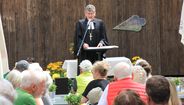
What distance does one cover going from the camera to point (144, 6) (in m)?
12.6

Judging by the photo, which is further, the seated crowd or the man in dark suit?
the man in dark suit

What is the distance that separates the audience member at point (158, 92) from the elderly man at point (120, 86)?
844mm

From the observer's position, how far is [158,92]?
4117 mm

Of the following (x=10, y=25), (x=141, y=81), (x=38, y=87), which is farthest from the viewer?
(x=10, y=25)

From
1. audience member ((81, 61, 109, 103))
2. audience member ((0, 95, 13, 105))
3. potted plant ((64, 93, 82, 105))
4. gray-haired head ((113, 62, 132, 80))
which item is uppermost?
audience member ((0, 95, 13, 105))

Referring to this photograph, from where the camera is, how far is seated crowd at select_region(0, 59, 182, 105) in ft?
11.9

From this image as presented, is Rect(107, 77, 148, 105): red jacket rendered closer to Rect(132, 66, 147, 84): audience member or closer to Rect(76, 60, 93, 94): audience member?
Rect(132, 66, 147, 84): audience member

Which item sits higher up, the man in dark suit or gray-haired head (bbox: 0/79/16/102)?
gray-haired head (bbox: 0/79/16/102)

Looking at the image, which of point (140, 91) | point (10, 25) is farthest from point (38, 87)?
point (10, 25)

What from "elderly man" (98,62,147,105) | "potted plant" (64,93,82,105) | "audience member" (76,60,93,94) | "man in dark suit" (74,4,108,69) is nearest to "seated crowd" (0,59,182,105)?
"elderly man" (98,62,147,105)

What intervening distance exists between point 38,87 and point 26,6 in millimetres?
7566

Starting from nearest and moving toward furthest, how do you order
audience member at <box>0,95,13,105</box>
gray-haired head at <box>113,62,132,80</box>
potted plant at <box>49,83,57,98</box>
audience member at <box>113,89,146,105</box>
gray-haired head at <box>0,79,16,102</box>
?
1. audience member at <box>0,95,13,105</box>
2. gray-haired head at <box>0,79,16,102</box>
3. audience member at <box>113,89,146,105</box>
4. gray-haired head at <box>113,62,132,80</box>
5. potted plant at <box>49,83,57,98</box>

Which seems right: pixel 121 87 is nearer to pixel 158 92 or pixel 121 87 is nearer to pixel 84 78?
pixel 158 92

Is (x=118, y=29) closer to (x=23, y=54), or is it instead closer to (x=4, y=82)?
(x=23, y=54)
